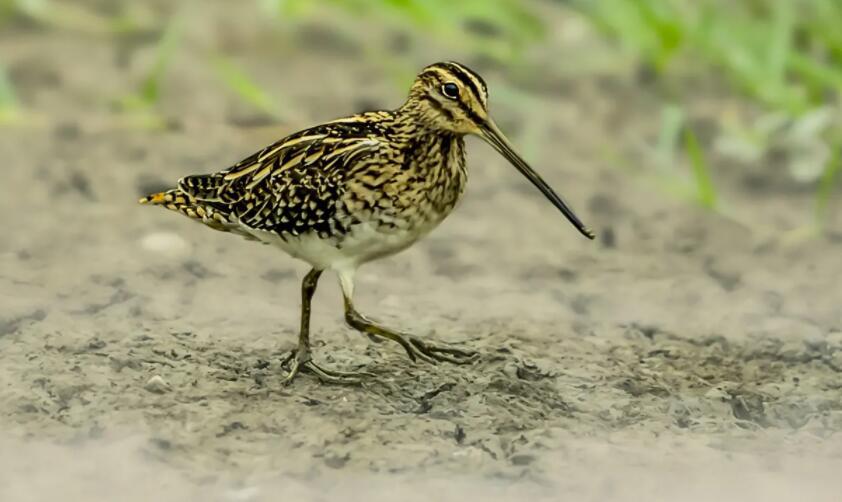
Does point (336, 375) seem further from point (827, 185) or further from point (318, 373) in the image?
point (827, 185)

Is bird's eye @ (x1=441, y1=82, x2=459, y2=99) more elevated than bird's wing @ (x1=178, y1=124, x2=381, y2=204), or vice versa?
bird's eye @ (x1=441, y1=82, x2=459, y2=99)

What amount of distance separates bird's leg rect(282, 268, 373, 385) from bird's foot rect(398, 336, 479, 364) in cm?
16

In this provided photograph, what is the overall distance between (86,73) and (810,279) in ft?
12.2

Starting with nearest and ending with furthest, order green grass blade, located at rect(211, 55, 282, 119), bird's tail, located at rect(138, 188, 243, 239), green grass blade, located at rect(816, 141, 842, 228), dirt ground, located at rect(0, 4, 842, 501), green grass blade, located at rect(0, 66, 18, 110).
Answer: dirt ground, located at rect(0, 4, 842, 501), bird's tail, located at rect(138, 188, 243, 239), green grass blade, located at rect(816, 141, 842, 228), green grass blade, located at rect(211, 55, 282, 119), green grass blade, located at rect(0, 66, 18, 110)

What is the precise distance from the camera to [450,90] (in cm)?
406

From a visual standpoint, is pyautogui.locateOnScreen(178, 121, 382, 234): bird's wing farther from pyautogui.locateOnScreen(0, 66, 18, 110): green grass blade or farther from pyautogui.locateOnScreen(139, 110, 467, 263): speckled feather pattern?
pyautogui.locateOnScreen(0, 66, 18, 110): green grass blade

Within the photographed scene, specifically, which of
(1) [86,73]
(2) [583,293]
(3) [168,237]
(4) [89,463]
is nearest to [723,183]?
(2) [583,293]

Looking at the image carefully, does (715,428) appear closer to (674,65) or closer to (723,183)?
(723,183)

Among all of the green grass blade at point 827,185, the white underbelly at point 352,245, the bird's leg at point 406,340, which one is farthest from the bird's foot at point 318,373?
the green grass blade at point 827,185

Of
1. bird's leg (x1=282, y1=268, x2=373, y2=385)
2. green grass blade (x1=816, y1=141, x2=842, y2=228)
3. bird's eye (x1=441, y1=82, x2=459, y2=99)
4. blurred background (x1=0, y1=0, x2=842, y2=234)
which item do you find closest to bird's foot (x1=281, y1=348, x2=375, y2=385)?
bird's leg (x1=282, y1=268, x2=373, y2=385)

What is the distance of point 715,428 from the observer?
13.2 feet

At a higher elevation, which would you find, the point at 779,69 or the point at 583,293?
the point at 779,69

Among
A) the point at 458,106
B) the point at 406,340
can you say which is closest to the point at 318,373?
the point at 406,340

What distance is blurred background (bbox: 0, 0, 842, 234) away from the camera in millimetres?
6469
